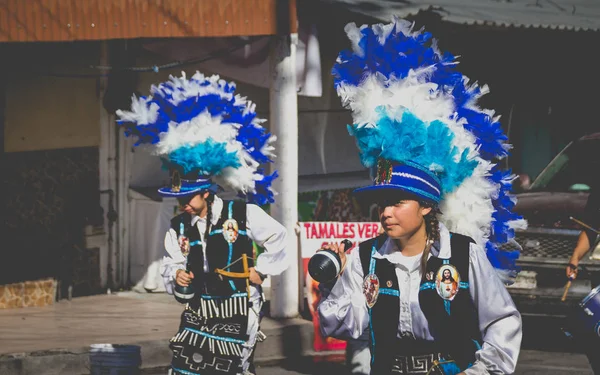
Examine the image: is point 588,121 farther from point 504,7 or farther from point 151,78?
point 151,78

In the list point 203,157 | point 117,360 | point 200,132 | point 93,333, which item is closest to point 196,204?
point 203,157

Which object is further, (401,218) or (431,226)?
(431,226)

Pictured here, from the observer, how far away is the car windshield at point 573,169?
12.2m

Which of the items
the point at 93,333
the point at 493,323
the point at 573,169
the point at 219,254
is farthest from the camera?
the point at 573,169

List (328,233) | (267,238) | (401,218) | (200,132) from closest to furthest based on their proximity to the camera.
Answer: (401,218) < (200,132) < (267,238) < (328,233)

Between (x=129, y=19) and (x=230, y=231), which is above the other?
(x=129, y=19)

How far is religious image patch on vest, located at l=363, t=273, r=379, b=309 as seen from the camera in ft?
17.4

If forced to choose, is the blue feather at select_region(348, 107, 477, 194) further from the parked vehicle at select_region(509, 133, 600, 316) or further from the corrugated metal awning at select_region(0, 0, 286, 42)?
the corrugated metal awning at select_region(0, 0, 286, 42)

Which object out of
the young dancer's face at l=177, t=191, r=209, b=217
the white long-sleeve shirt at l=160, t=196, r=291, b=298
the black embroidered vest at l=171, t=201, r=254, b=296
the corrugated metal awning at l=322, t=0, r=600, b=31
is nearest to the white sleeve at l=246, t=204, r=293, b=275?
the white long-sleeve shirt at l=160, t=196, r=291, b=298

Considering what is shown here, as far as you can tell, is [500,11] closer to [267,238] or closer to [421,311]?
[267,238]

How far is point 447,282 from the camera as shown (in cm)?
522

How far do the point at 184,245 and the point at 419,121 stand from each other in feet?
9.45

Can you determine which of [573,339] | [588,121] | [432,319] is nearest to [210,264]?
[573,339]

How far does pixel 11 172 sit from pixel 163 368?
335 centimetres
